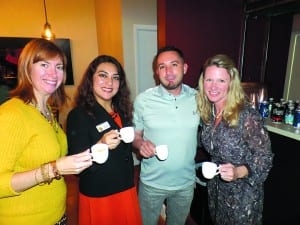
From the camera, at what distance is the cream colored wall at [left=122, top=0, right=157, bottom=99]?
3.09 metres

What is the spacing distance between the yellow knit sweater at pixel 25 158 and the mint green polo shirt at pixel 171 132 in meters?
0.67

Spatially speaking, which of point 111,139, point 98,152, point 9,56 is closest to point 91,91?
point 111,139

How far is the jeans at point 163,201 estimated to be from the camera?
1.63 m

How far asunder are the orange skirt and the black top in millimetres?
42

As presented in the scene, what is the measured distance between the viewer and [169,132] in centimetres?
151

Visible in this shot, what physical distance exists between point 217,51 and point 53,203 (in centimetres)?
221

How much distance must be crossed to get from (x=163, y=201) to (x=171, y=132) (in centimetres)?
61

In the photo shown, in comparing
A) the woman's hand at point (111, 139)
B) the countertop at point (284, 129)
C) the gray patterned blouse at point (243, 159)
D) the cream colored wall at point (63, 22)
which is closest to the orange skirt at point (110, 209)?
the woman's hand at point (111, 139)

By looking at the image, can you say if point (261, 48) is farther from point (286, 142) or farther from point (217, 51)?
point (286, 142)

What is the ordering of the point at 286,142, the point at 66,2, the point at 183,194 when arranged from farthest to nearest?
the point at 66,2
the point at 286,142
the point at 183,194

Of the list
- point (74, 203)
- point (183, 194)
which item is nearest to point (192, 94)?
point (183, 194)

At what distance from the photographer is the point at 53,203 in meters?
1.12

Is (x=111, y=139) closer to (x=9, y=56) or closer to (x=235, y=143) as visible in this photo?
(x=235, y=143)

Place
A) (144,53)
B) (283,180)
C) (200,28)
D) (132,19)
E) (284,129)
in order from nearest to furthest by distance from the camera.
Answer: (284,129)
(283,180)
(200,28)
(132,19)
(144,53)
